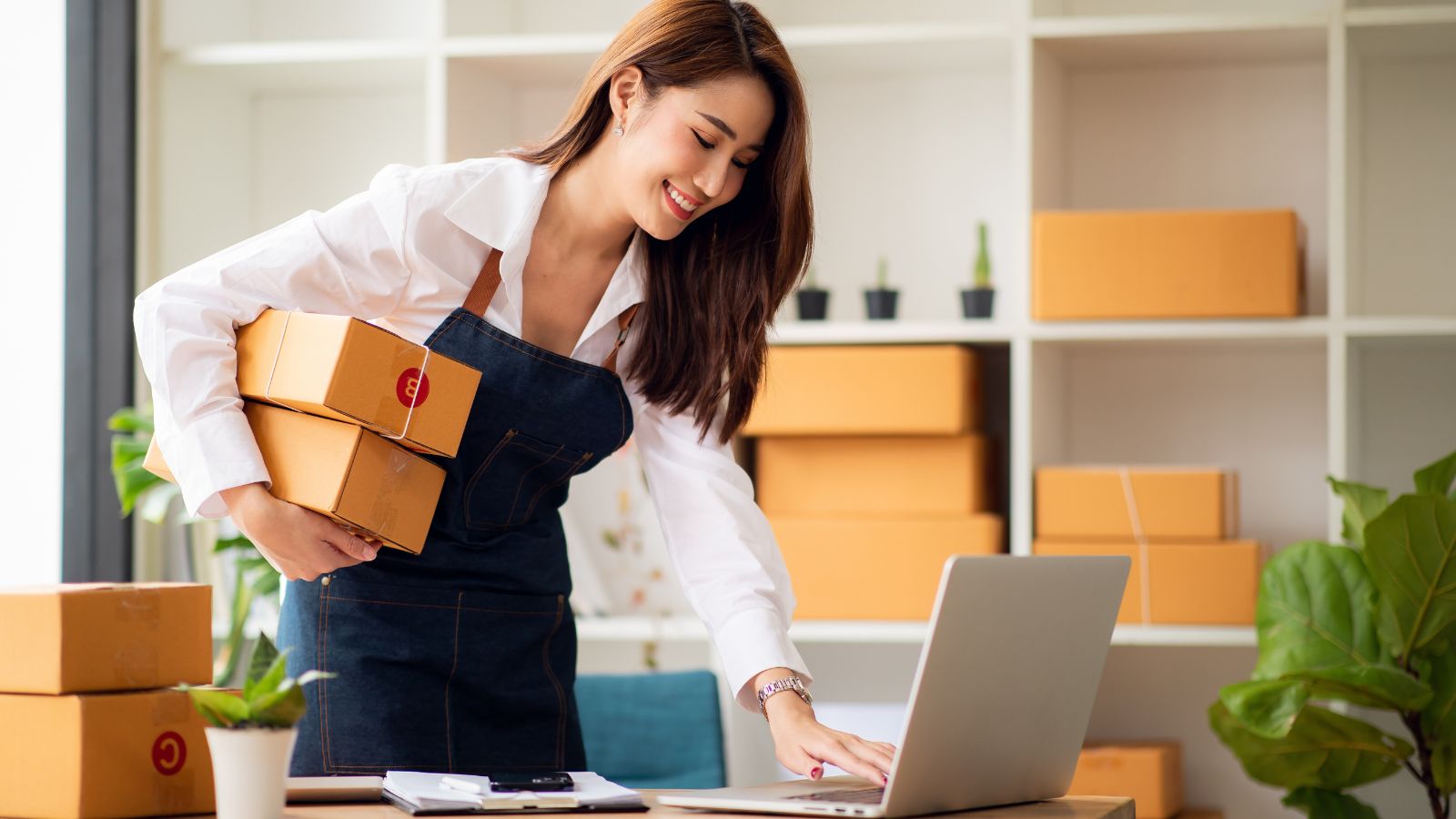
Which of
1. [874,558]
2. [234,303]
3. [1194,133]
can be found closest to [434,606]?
[234,303]

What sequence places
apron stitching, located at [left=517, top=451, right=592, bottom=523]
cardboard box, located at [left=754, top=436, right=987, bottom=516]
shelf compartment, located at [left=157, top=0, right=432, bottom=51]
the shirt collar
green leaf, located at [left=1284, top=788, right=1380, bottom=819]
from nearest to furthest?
the shirt collar, apron stitching, located at [left=517, top=451, right=592, bottom=523], green leaf, located at [left=1284, top=788, right=1380, bottom=819], cardboard box, located at [left=754, top=436, right=987, bottom=516], shelf compartment, located at [left=157, top=0, right=432, bottom=51]

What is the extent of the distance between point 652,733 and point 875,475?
0.61m

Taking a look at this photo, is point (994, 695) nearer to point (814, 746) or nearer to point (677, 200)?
point (814, 746)

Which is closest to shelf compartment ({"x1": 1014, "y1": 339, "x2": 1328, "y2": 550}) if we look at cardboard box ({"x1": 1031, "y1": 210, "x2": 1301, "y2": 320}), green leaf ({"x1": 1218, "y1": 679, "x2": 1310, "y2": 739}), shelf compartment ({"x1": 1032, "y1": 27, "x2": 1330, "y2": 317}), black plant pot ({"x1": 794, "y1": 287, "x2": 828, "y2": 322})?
shelf compartment ({"x1": 1032, "y1": 27, "x2": 1330, "y2": 317})

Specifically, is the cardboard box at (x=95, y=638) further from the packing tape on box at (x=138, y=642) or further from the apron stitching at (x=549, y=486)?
the apron stitching at (x=549, y=486)

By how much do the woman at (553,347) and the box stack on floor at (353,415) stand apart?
0.07 metres

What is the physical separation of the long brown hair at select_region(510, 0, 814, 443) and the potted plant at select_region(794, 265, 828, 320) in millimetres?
1026

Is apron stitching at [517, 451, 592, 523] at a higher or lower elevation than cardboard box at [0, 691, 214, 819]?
higher

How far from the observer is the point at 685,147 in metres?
1.57

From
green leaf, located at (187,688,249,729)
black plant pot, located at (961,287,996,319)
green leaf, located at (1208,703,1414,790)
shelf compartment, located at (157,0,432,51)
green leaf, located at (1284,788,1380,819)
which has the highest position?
shelf compartment, located at (157,0,432,51)

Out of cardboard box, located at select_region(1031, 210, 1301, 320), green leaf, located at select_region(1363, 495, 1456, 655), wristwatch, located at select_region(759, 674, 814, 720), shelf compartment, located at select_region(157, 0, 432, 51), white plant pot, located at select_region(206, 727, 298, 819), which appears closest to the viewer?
white plant pot, located at select_region(206, 727, 298, 819)

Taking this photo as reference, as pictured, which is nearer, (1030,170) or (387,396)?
(387,396)

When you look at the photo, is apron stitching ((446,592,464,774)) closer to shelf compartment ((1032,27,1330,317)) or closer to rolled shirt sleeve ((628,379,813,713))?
rolled shirt sleeve ((628,379,813,713))

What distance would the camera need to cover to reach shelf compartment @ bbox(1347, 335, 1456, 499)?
113 inches
